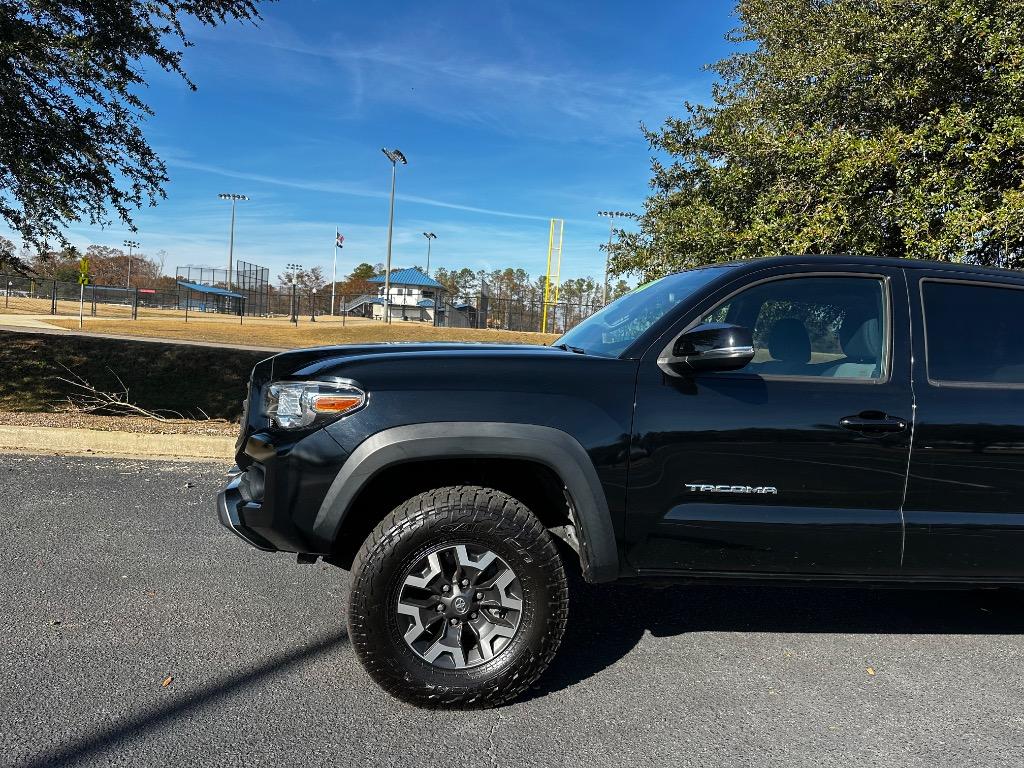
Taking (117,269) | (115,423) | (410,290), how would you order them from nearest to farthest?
(115,423) → (410,290) → (117,269)

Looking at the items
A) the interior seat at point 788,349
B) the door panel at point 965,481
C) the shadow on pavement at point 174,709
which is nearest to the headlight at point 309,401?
the shadow on pavement at point 174,709

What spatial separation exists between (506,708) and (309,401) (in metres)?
1.43

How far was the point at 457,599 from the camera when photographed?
2822 millimetres

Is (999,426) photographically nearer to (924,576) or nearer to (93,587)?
(924,576)

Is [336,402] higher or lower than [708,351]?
lower

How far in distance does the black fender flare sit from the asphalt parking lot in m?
0.71

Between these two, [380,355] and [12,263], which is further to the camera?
[12,263]

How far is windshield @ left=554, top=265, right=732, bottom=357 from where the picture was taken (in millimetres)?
3258

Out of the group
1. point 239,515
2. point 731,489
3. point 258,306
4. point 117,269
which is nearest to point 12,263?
point 239,515

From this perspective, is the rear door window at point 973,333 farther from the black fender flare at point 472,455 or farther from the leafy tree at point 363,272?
the leafy tree at point 363,272

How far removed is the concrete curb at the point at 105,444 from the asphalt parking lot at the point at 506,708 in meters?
2.59

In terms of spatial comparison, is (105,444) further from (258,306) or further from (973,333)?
(258,306)

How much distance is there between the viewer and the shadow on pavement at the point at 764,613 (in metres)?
3.62

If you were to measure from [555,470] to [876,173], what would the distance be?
25.8 ft
